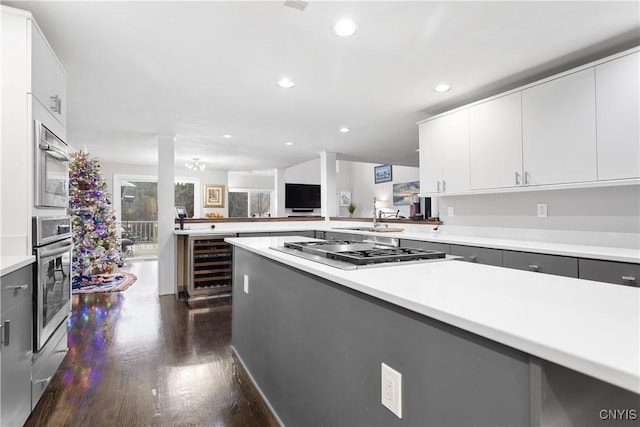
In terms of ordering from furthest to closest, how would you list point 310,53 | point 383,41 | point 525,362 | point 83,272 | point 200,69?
point 83,272, point 200,69, point 310,53, point 383,41, point 525,362

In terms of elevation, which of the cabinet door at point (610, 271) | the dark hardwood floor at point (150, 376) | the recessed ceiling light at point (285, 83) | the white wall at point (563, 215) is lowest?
the dark hardwood floor at point (150, 376)

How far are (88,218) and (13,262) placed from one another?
4.49m

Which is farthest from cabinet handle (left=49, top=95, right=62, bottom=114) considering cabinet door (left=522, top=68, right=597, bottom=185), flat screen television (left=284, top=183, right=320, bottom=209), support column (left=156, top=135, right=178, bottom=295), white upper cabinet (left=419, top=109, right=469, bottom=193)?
flat screen television (left=284, top=183, right=320, bottom=209)

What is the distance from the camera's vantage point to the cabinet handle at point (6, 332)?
148 centimetres

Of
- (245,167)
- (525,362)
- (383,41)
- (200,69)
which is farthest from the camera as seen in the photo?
(245,167)

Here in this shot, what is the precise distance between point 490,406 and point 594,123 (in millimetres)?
2443

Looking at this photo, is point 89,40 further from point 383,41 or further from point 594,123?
point 594,123

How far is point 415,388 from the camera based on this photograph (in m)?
0.89

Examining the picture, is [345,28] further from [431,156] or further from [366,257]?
[431,156]

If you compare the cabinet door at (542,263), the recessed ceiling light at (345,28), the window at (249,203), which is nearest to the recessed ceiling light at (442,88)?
the recessed ceiling light at (345,28)

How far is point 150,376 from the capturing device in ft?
7.31

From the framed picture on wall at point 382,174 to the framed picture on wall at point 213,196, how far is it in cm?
461

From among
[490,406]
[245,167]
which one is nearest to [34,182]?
[490,406]

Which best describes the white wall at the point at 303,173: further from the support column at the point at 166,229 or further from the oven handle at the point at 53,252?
the oven handle at the point at 53,252
